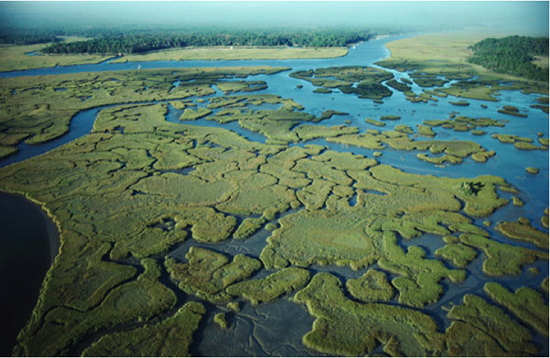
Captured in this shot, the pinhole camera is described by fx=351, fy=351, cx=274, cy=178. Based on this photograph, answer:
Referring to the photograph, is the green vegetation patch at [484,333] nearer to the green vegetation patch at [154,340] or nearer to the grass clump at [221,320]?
the grass clump at [221,320]

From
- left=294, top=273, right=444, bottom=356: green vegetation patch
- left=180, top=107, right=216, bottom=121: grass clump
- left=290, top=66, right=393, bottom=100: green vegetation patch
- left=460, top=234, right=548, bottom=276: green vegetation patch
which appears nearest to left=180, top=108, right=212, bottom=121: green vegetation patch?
left=180, top=107, right=216, bottom=121: grass clump

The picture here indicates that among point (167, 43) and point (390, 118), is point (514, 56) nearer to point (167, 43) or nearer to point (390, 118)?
point (390, 118)

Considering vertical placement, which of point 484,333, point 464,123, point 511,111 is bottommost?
point 484,333

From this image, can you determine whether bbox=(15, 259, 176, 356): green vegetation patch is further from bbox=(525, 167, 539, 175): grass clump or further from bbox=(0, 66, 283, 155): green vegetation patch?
bbox=(525, 167, 539, 175): grass clump

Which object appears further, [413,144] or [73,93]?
[73,93]

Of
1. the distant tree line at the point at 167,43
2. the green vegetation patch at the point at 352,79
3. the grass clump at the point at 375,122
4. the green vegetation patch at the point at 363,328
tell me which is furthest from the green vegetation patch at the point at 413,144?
the distant tree line at the point at 167,43

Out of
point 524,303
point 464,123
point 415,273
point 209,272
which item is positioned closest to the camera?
point 524,303

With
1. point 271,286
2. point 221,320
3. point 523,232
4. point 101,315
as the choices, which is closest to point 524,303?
point 523,232
